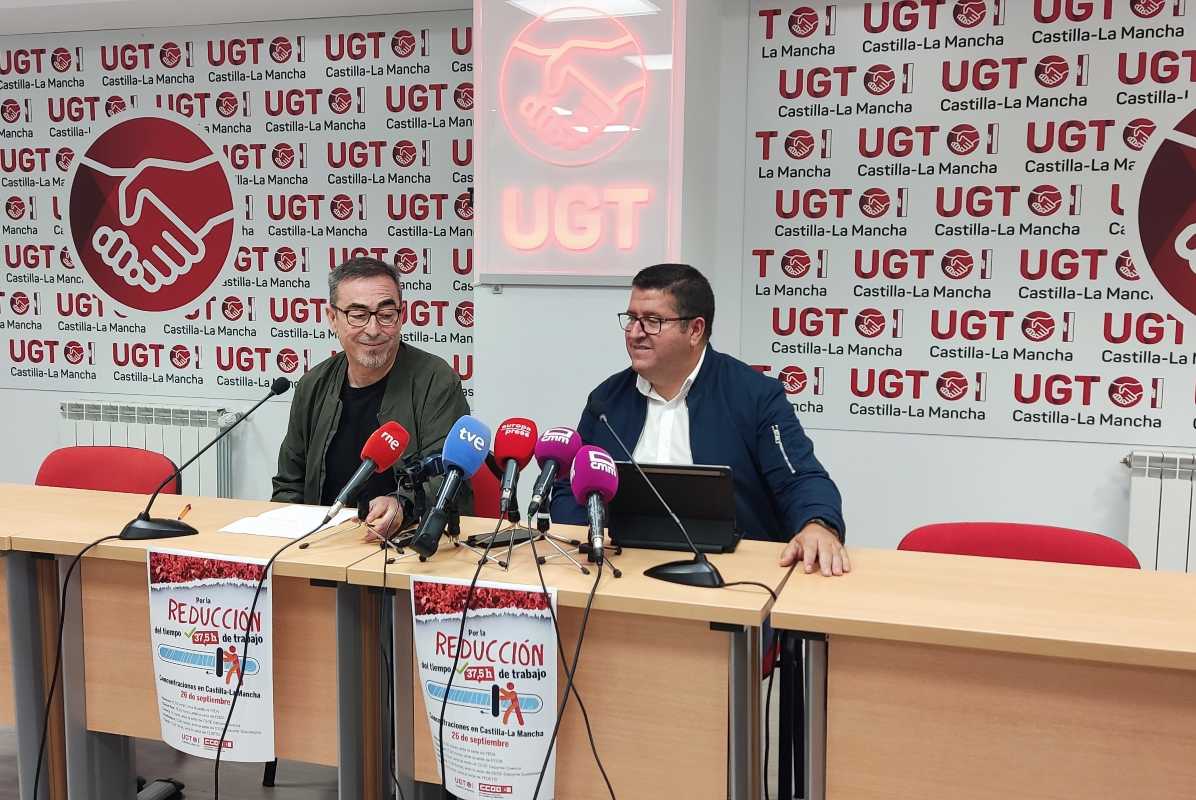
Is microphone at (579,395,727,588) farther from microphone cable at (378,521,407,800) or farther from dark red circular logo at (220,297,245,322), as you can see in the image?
dark red circular logo at (220,297,245,322)

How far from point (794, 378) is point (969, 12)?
1.42m

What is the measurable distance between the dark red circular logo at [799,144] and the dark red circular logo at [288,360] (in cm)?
238

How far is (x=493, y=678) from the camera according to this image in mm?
1728

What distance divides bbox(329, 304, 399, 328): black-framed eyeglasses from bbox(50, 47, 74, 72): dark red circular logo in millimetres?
2984

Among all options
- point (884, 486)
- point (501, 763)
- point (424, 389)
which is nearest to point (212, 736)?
point (501, 763)

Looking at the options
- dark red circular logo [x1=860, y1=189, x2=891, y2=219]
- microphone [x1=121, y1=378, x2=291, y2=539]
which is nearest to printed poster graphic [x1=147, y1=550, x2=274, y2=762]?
microphone [x1=121, y1=378, x2=291, y2=539]

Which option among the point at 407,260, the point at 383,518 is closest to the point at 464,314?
the point at 407,260

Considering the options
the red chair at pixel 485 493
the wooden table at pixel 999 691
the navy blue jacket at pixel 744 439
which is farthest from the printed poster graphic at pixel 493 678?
the red chair at pixel 485 493

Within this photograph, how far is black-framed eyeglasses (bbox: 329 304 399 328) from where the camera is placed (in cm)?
258

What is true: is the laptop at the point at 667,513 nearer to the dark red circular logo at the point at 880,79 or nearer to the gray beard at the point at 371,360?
the gray beard at the point at 371,360

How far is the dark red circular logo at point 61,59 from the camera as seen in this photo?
4574 millimetres

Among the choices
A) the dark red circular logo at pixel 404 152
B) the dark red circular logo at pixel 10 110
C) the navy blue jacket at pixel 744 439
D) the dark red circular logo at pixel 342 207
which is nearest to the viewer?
the navy blue jacket at pixel 744 439

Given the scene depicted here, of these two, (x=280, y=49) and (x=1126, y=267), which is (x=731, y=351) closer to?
(x=1126, y=267)

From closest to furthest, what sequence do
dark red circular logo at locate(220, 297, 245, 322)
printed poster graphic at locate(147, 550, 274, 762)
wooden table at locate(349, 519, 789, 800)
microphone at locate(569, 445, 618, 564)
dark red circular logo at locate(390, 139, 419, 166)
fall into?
wooden table at locate(349, 519, 789, 800) → microphone at locate(569, 445, 618, 564) → printed poster graphic at locate(147, 550, 274, 762) → dark red circular logo at locate(390, 139, 419, 166) → dark red circular logo at locate(220, 297, 245, 322)
